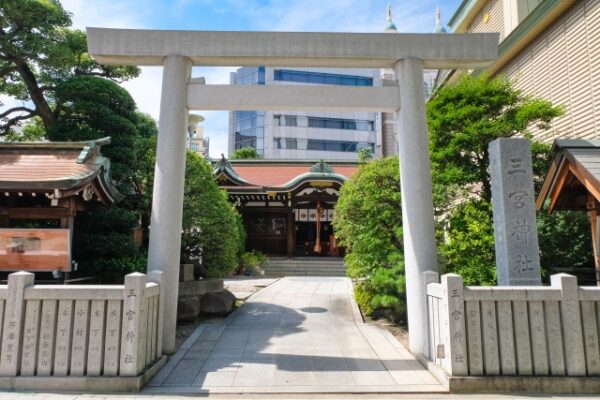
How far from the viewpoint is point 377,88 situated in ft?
23.2

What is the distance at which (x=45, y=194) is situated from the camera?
8.23m

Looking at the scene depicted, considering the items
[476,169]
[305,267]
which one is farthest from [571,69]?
[305,267]

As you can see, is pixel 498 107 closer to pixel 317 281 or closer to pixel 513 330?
pixel 513 330

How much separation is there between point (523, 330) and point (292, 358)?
358 centimetres

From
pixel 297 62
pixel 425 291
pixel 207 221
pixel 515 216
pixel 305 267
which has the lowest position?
pixel 305 267

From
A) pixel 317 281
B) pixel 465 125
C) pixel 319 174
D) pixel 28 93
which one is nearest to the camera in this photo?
pixel 465 125

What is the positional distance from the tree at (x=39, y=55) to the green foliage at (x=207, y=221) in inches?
231

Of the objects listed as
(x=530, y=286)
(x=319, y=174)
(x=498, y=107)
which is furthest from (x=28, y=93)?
(x=530, y=286)

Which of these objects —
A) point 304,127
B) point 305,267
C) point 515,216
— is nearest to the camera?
point 515,216

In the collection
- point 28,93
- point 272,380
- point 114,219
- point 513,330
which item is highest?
point 28,93

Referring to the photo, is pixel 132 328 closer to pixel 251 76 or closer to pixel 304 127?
pixel 304 127

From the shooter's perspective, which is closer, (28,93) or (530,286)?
(530,286)

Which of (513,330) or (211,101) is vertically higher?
(211,101)

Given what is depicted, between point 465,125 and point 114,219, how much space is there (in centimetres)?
912
